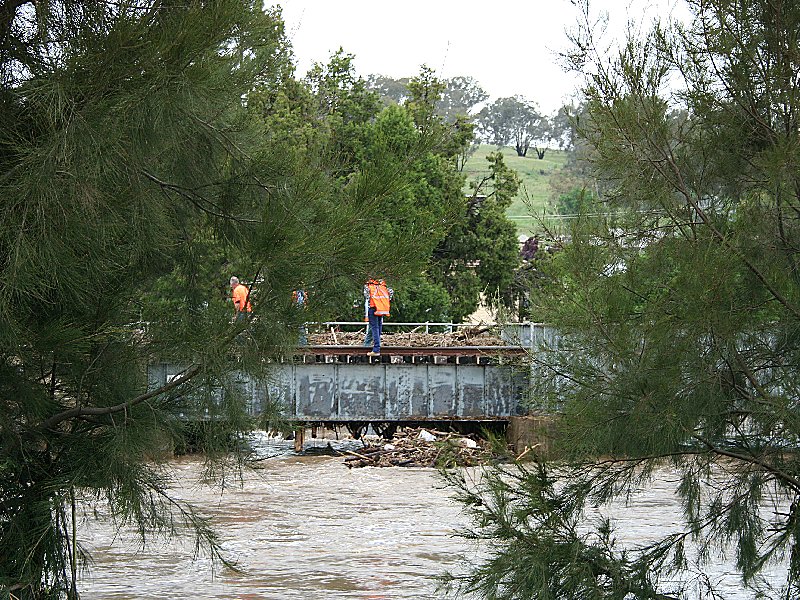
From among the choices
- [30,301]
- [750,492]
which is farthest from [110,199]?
[750,492]

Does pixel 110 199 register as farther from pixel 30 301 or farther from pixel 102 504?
pixel 102 504

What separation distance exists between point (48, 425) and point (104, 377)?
1.81 ft

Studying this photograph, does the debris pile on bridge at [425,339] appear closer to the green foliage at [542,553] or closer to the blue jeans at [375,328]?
the blue jeans at [375,328]

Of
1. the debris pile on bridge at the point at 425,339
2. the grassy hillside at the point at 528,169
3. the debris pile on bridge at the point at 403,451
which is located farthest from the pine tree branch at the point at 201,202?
the grassy hillside at the point at 528,169

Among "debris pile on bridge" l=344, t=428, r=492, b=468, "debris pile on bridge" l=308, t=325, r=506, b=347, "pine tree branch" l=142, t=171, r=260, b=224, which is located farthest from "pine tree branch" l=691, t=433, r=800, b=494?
"debris pile on bridge" l=308, t=325, r=506, b=347

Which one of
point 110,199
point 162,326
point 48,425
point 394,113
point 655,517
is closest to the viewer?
point 110,199

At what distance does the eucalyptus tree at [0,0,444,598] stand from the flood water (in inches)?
62.2

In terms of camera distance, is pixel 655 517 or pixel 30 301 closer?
pixel 30 301

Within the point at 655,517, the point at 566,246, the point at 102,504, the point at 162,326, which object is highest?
the point at 566,246

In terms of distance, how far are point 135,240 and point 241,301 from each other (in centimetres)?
79

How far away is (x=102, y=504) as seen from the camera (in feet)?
26.7

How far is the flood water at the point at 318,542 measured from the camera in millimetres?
13078

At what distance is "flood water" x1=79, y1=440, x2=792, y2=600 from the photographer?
1308cm

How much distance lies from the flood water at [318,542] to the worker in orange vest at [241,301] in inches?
79.3
